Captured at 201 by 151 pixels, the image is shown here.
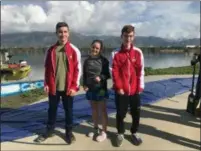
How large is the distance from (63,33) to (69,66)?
47cm

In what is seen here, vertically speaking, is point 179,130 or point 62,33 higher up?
point 62,33

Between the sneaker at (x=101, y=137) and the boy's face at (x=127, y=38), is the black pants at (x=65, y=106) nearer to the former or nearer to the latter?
the sneaker at (x=101, y=137)

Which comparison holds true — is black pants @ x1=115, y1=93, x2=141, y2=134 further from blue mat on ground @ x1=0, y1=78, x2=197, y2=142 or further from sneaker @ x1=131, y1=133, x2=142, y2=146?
blue mat on ground @ x1=0, y1=78, x2=197, y2=142

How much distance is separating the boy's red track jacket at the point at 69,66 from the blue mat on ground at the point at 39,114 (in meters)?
1.12

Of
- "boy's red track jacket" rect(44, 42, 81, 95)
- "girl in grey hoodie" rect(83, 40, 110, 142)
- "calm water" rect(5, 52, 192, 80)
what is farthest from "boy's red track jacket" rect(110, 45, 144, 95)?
"calm water" rect(5, 52, 192, 80)

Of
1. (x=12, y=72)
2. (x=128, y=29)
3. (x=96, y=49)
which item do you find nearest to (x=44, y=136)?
(x=96, y=49)

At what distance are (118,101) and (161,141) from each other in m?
0.96

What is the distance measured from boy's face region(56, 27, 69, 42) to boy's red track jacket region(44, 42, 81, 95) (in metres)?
0.09

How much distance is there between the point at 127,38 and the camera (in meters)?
5.16

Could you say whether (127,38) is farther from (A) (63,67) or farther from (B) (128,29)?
(A) (63,67)

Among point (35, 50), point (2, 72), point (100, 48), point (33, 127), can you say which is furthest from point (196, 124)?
point (35, 50)

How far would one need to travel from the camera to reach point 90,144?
18.0 feet

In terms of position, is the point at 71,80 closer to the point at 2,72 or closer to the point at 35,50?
the point at 2,72

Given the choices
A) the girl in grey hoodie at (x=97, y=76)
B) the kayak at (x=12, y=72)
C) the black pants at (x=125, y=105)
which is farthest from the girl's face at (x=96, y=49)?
the kayak at (x=12, y=72)
